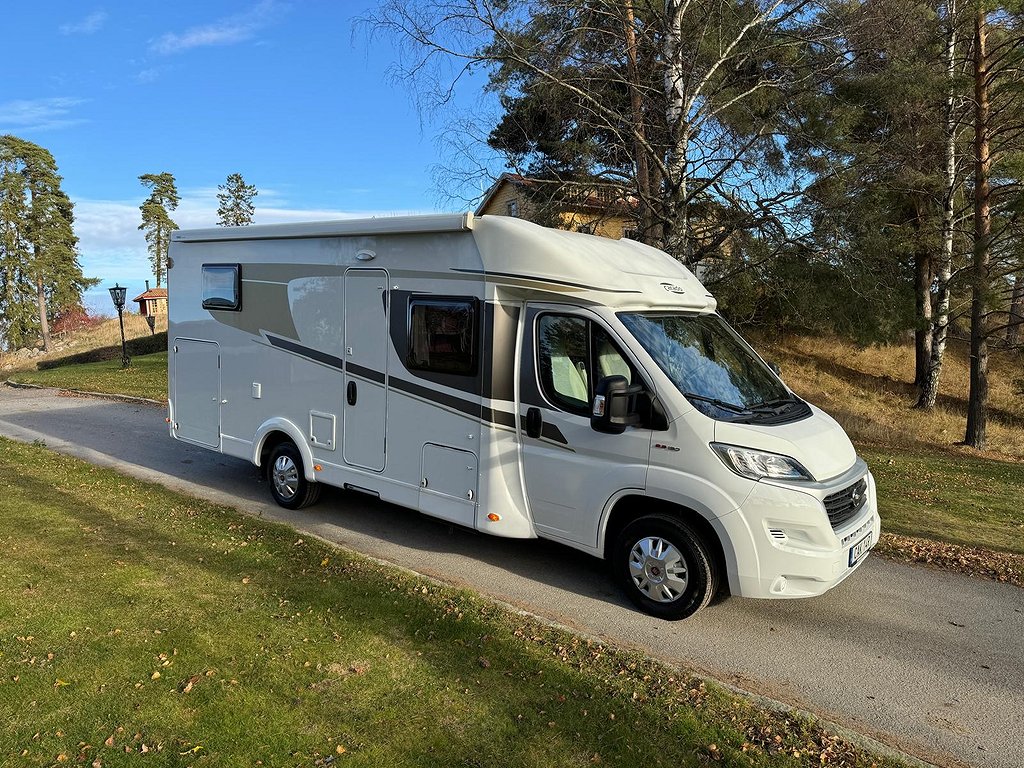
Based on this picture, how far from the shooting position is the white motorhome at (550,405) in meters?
4.52

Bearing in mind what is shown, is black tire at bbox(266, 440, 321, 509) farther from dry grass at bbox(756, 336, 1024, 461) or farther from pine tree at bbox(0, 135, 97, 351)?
pine tree at bbox(0, 135, 97, 351)

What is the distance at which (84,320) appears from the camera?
56688 mm

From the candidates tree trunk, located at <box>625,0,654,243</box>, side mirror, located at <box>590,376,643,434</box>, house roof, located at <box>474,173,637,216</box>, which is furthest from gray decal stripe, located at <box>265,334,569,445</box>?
tree trunk, located at <box>625,0,654,243</box>

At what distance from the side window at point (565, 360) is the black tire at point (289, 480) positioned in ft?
10.3

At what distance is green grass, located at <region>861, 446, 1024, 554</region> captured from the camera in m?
7.05

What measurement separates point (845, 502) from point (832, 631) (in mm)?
901

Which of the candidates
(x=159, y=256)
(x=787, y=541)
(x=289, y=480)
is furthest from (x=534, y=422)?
(x=159, y=256)

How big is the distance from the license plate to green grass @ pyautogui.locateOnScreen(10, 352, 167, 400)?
15707 millimetres

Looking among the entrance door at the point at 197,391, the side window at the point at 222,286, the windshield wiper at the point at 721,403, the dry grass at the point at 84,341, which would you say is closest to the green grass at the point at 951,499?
the windshield wiper at the point at 721,403

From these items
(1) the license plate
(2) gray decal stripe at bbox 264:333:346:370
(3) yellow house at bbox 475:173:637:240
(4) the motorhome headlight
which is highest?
(3) yellow house at bbox 475:173:637:240

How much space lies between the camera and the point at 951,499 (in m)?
8.56

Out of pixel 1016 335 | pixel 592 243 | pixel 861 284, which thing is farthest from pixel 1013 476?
pixel 1016 335

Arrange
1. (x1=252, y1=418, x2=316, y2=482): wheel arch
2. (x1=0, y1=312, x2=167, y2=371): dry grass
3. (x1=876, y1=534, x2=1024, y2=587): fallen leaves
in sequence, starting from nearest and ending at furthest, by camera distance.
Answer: (x1=876, y1=534, x2=1024, y2=587): fallen leaves
(x1=252, y1=418, x2=316, y2=482): wheel arch
(x1=0, y1=312, x2=167, y2=371): dry grass

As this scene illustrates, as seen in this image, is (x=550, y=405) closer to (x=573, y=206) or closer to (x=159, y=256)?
(x=573, y=206)
